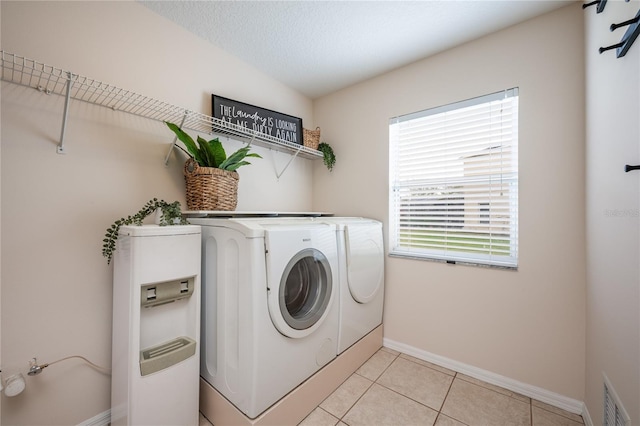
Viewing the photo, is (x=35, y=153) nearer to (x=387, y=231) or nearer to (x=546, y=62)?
(x=387, y=231)

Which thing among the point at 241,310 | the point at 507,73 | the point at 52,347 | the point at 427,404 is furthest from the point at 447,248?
the point at 52,347

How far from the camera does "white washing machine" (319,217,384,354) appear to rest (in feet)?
5.43

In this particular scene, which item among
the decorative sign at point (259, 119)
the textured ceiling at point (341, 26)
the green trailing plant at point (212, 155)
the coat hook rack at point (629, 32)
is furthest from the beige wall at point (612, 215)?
the decorative sign at point (259, 119)

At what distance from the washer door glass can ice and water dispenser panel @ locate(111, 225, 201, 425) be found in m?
0.46

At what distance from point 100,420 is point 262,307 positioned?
113 cm

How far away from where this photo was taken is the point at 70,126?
4.05ft

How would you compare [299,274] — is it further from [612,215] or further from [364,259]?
[612,215]

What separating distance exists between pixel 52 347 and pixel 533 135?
288 cm

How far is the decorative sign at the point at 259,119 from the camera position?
183 centimetres

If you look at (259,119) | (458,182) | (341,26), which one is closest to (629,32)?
(458,182)

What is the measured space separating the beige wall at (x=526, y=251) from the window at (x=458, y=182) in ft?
0.24

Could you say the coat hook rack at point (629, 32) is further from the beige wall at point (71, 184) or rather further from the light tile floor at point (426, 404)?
the beige wall at point (71, 184)

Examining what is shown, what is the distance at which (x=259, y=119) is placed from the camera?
206 cm

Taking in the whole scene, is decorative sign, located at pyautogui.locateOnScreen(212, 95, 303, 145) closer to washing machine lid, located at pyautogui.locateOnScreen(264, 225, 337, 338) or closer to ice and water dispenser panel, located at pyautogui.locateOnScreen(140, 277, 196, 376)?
washing machine lid, located at pyautogui.locateOnScreen(264, 225, 337, 338)
